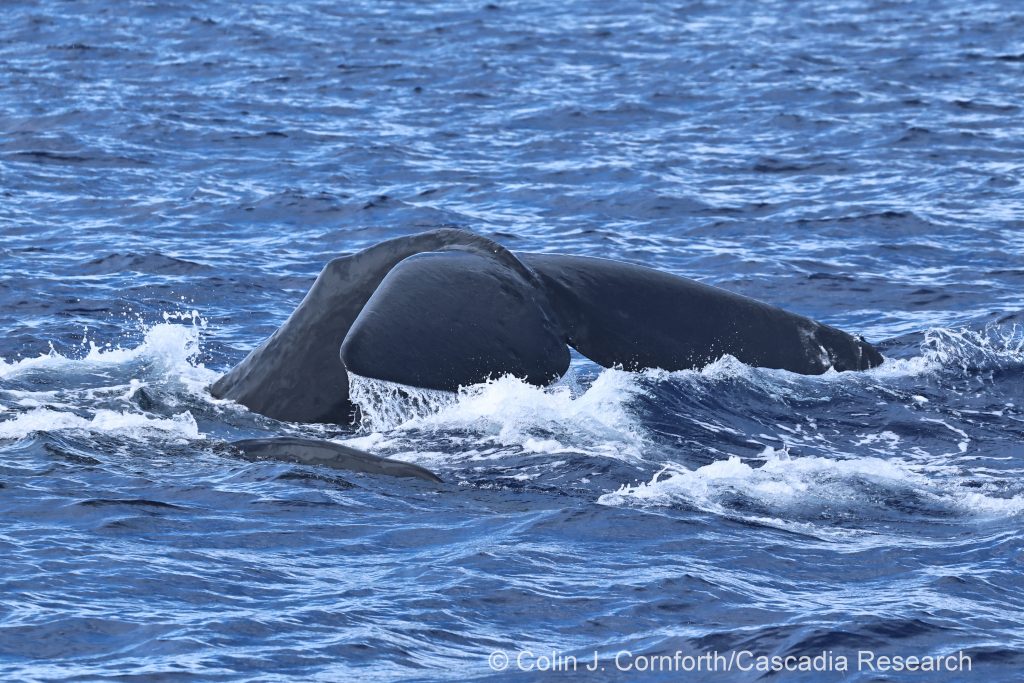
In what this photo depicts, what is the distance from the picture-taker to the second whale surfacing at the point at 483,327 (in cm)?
823

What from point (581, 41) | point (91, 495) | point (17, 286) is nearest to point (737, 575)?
point (91, 495)

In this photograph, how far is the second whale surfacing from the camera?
324 inches

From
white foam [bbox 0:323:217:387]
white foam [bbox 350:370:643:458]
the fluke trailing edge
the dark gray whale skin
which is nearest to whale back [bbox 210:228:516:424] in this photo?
the fluke trailing edge

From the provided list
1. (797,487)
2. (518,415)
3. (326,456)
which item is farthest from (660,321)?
(326,456)

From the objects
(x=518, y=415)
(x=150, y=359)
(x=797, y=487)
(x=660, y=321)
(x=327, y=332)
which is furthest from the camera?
(x=150, y=359)

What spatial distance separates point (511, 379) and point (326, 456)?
1010 mm

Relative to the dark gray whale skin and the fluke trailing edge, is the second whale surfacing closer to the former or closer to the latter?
the fluke trailing edge

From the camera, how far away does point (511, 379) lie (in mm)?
8430

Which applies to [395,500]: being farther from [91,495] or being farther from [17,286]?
[17,286]

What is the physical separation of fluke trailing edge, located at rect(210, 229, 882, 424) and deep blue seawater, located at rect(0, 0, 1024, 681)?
0.20 metres

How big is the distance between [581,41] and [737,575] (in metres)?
19.7

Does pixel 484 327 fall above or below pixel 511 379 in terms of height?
above

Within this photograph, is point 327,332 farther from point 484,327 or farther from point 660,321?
point 660,321

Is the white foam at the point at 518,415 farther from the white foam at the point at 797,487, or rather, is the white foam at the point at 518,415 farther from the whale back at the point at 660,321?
the white foam at the point at 797,487
